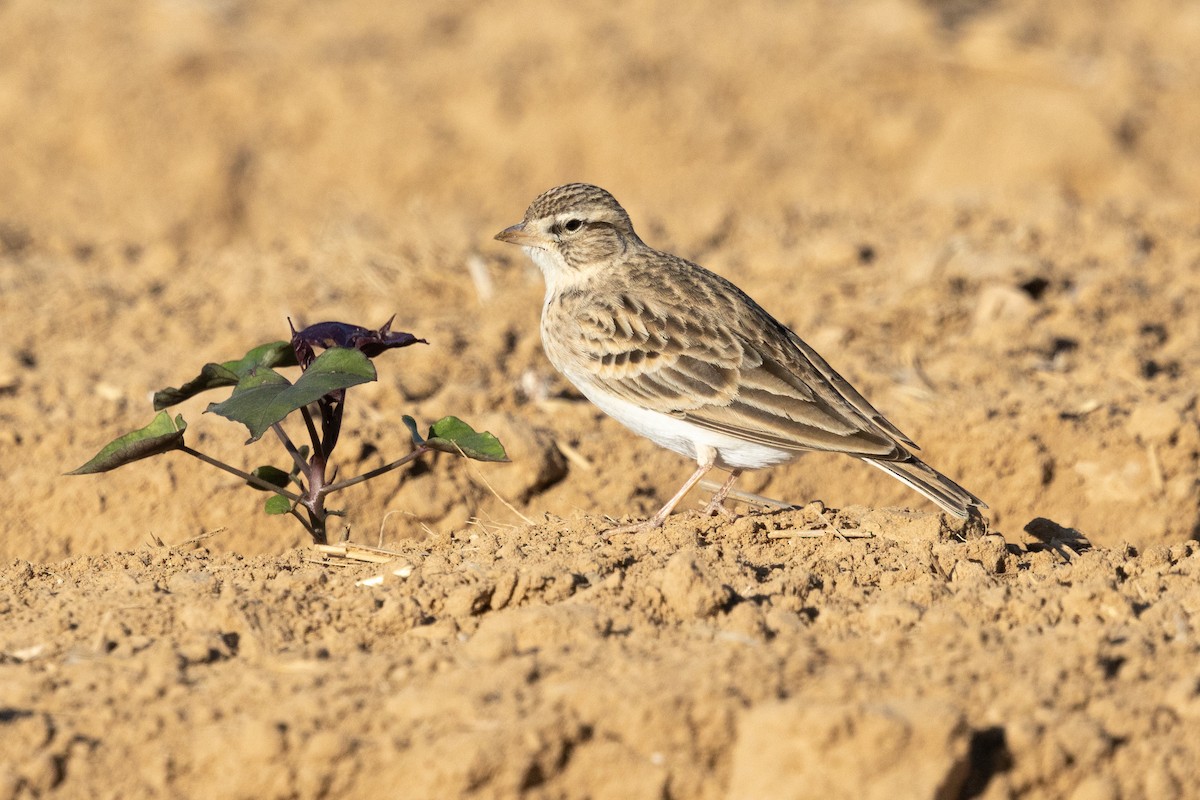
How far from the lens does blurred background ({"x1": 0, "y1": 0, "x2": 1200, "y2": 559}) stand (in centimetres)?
641

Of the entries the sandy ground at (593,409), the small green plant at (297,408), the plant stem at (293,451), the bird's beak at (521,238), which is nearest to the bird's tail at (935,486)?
the sandy ground at (593,409)

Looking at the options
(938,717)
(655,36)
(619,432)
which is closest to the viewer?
(938,717)

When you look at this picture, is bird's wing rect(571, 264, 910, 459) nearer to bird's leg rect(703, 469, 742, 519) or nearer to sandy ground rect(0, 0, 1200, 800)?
bird's leg rect(703, 469, 742, 519)

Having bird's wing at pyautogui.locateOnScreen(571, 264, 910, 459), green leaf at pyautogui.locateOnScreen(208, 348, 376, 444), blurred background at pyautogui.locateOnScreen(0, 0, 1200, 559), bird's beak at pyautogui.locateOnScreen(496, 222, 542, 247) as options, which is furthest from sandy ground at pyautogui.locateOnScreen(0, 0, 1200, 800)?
bird's beak at pyautogui.locateOnScreen(496, 222, 542, 247)

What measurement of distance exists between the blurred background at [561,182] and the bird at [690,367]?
69 cm

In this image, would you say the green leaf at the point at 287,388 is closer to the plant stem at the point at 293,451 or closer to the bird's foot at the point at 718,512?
the plant stem at the point at 293,451

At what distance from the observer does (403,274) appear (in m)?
8.95

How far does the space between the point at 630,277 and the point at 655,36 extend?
331 inches

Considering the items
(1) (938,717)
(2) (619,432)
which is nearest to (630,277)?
(2) (619,432)

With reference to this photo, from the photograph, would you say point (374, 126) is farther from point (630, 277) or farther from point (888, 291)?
point (630, 277)

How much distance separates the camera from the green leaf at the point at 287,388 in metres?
4.43

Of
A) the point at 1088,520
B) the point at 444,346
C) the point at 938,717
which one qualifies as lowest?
the point at 1088,520

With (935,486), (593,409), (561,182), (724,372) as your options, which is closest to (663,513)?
(724,372)

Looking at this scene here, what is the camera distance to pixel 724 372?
5.53m
